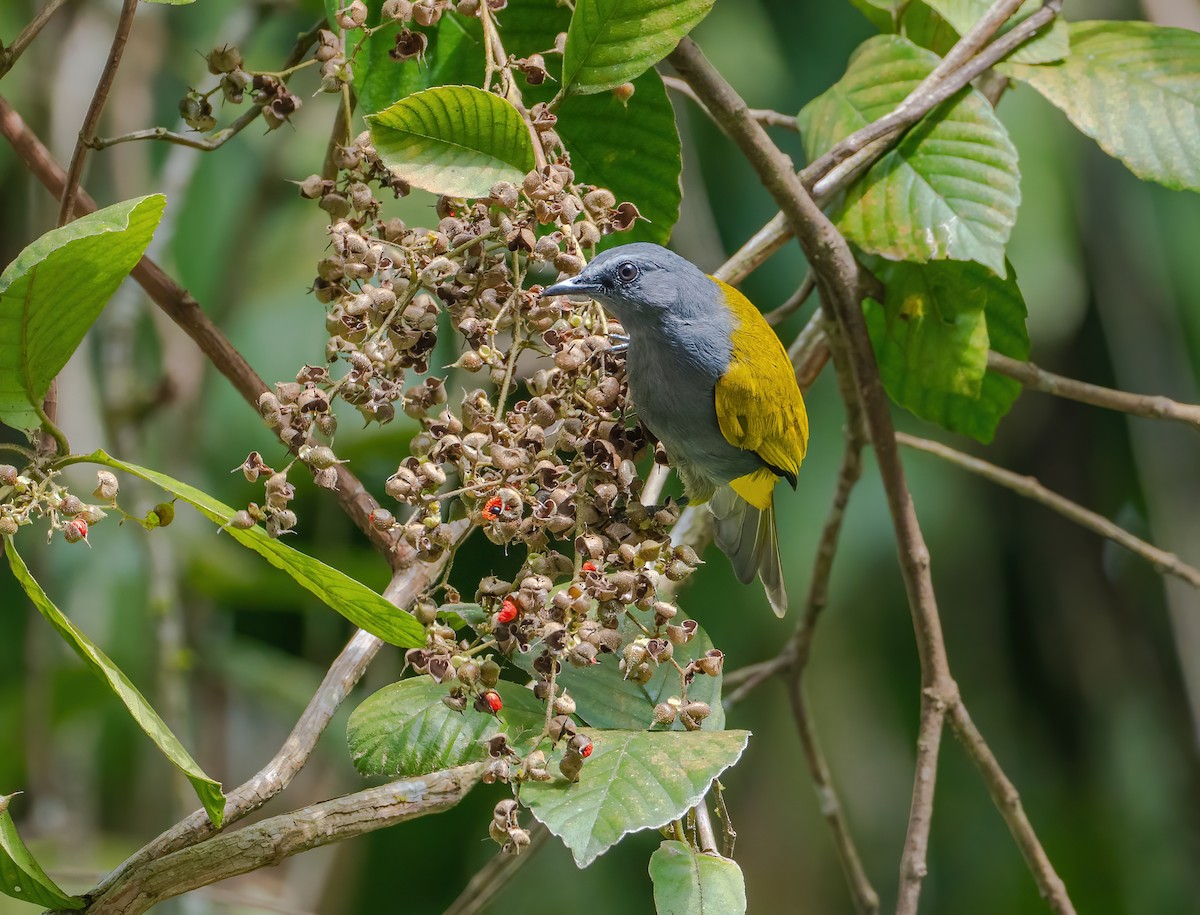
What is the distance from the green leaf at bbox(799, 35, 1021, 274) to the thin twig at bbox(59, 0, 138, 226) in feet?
2.78

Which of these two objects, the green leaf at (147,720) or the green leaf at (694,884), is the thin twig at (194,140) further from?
the green leaf at (694,884)

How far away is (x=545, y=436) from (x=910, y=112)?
0.73 meters

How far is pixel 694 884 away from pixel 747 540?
2.87 feet

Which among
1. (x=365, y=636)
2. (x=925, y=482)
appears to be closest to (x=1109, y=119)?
(x=365, y=636)

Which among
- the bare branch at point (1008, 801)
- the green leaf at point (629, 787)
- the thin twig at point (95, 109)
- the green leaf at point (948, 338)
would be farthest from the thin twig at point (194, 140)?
the bare branch at point (1008, 801)

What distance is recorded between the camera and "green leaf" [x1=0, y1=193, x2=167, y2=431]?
37.1 inches

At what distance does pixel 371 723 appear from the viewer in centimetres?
112

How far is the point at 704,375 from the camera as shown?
1.52 meters

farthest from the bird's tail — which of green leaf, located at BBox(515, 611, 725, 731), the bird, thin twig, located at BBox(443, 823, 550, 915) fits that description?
green leaf, located at BBox(515, 611, 725, 731)

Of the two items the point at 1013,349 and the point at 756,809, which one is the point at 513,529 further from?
the point at 756,809

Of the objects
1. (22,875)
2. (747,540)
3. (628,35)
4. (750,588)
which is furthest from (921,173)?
(750,588)

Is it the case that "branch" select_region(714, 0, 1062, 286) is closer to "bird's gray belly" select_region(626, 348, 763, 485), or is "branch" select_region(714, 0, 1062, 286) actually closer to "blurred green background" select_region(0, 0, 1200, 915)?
"bird's gray belly" select_region(626, 348, 763, 485)

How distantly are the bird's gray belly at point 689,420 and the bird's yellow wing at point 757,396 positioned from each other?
0.02 m

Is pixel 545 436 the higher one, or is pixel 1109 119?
pixel 1109 119
